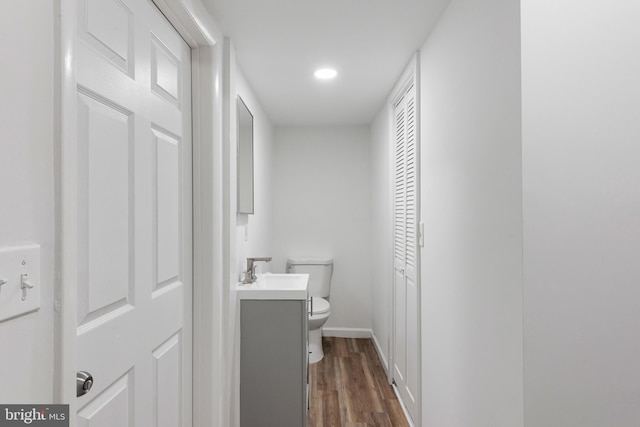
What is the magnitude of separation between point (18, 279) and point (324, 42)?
1.74 meters

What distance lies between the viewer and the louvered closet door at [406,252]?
211cm

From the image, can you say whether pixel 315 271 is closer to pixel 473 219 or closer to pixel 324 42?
pixel 324 42

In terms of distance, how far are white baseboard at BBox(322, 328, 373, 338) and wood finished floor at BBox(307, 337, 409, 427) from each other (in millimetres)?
272

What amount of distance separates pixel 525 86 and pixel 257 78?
1833mm

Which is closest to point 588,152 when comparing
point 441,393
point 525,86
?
point 525,86

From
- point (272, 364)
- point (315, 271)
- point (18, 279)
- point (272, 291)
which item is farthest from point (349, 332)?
point (18, 279)

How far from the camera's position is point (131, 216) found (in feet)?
3.55

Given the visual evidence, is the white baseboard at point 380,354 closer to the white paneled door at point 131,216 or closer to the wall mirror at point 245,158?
the wall mirror at point 245,158

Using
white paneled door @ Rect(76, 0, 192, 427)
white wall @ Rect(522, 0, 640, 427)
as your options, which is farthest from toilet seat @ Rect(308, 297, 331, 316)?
white wall @ Rect(522, 0, 640, 427)

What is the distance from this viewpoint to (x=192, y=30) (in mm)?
1467

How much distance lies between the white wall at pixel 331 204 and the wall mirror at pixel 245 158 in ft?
4.28

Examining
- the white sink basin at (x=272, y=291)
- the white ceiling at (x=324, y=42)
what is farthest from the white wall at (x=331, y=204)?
the white sink basin at (x=272, y=291)

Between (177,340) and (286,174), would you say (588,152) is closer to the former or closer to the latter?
(177,340)

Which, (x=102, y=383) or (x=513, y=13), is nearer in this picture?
(x=102, y=383)
